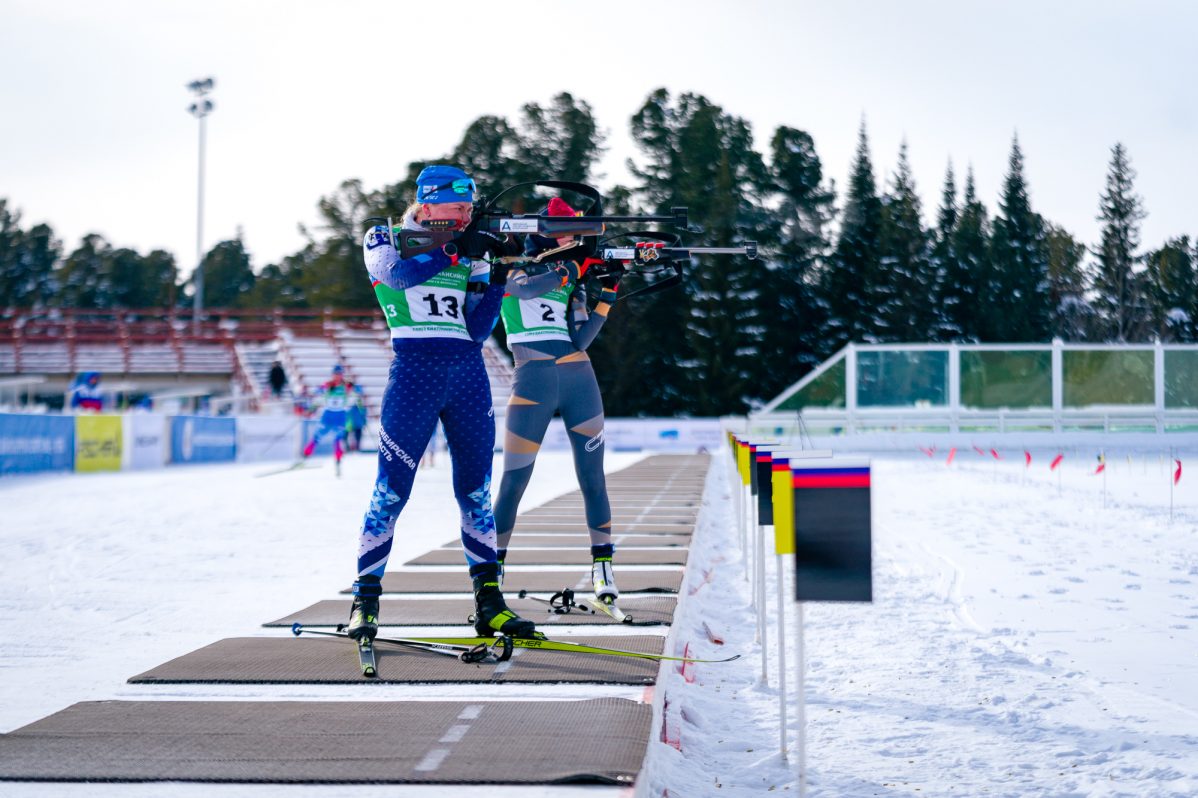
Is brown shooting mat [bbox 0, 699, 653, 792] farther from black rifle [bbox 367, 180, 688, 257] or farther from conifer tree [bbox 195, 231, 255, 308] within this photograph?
conifer tree [bbox 195, 231, 255, 308]

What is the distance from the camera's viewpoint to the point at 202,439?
24312 millimetres

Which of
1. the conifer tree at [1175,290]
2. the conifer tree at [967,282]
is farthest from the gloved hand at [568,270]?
the conifer tree at [1175,290]

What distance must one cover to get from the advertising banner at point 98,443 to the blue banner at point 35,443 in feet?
0.57

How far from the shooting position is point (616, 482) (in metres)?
16.6

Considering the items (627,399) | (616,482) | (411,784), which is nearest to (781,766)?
(411,784)

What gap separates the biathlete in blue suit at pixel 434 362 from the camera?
453cm

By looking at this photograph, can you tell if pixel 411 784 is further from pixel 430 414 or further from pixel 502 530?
pixel 502 530

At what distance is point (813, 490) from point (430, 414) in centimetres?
187

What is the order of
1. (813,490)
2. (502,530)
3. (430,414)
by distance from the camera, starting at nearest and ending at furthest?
(813,490) < (430,414) < (502,530)

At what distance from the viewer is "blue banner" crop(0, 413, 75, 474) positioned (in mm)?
18516

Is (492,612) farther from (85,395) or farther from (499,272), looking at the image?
(85,395)

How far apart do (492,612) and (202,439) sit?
21.4 metres

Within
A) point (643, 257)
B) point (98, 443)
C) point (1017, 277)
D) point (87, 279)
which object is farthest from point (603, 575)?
point (87, 279)

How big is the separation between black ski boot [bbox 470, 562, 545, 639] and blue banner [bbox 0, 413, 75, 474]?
1656cm
